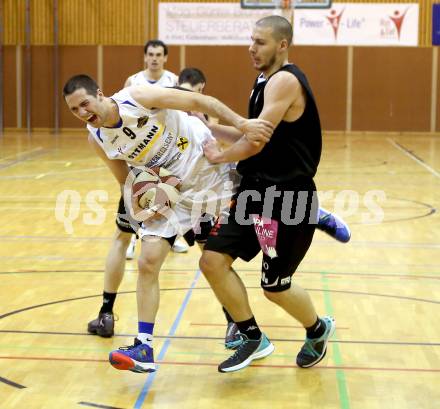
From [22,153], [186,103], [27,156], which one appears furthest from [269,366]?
[22,153]

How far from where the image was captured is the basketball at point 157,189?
16.1 feet

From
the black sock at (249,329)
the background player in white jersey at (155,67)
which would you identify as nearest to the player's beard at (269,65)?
the black sock at (249,329)

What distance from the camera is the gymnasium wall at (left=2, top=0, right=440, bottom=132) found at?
75.4ft

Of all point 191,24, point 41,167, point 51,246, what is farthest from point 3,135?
point 51,246

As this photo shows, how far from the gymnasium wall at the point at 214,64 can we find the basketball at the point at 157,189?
18379mm

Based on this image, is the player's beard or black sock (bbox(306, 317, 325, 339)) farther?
black sock (bbox(306, 317, 325, 339))

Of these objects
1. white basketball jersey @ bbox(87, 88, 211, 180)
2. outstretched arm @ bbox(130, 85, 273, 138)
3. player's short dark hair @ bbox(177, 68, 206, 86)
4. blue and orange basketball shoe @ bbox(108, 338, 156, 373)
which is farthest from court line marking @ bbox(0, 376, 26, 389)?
player's short dark hair @ bbox(177, 68, 206, 86)

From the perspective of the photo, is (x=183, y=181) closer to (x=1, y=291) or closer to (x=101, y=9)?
(x=1, y=291)

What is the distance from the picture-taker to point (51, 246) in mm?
8469

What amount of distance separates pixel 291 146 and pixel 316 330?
111 centimetres

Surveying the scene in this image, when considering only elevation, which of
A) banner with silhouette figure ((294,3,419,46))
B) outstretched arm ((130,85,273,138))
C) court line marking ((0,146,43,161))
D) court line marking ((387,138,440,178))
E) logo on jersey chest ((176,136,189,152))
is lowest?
court line marking ((0,146,43,161))

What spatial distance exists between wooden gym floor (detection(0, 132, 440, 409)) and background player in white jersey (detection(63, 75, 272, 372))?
1.31 feet

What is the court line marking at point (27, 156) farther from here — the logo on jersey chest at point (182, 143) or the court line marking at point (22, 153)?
the logo on jersey chest at point (182, 143)

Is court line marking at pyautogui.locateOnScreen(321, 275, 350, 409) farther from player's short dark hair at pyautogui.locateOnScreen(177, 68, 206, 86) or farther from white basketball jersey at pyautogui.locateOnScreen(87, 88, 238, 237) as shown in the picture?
player's short dark hair at pyautogui.locateOnScreen(177, 68, 206, 86)
